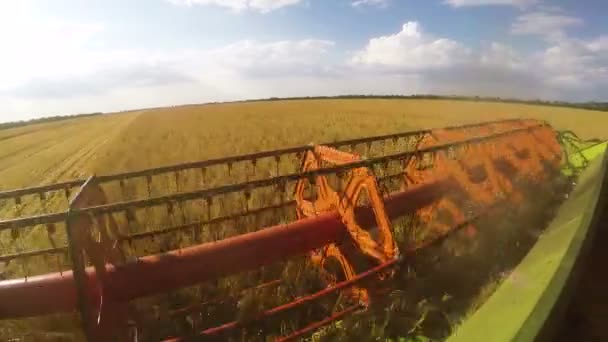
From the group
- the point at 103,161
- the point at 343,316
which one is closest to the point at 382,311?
the point at 343,316

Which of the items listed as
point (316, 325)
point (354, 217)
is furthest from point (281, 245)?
point (354, 217)

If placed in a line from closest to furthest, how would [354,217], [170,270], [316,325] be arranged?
[170,270] → [316,325] → [354,217]

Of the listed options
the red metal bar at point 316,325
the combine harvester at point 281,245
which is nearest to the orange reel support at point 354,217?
the combine harvester at point 281,245

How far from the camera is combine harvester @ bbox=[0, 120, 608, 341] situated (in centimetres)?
291

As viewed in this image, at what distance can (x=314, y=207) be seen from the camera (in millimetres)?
5113

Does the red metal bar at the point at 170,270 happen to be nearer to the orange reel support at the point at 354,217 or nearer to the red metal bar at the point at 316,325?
the orange reel support at the point at 354,217

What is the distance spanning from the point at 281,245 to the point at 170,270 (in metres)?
1.04

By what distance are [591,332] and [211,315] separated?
12.5ft

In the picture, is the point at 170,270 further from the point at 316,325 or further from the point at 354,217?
the point at 354,217

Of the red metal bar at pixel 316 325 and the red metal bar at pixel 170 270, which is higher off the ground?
the red metal bar at pixel 170 270

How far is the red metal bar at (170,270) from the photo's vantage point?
3086mm

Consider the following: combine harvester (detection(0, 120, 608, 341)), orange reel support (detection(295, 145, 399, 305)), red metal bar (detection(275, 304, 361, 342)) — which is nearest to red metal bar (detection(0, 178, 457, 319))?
combine harvester (detection(0, 120, 608, 341))

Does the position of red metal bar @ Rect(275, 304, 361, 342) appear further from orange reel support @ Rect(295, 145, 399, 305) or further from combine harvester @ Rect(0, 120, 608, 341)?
orange reel support @ Rect(295, 145, 399, 305)

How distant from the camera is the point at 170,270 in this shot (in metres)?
3.31
